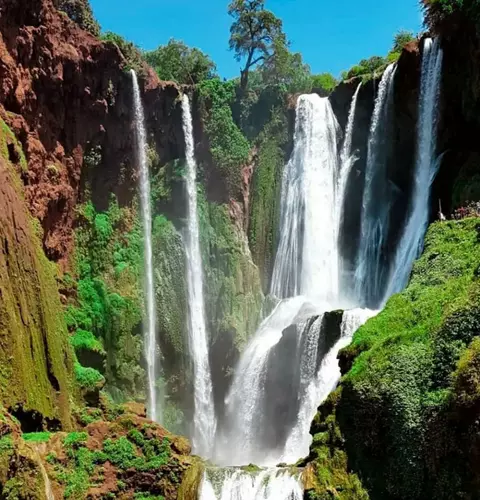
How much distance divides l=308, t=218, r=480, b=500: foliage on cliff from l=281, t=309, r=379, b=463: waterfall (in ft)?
14.5

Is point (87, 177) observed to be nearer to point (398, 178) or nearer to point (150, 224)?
point (150, 224)

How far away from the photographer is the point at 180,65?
31812 mm

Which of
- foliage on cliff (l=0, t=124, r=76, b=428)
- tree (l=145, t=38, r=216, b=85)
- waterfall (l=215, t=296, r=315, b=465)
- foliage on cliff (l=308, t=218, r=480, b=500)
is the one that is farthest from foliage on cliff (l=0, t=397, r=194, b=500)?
tree (l=145, t=38, r=216, b=85)

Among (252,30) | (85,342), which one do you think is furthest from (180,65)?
(85,342)

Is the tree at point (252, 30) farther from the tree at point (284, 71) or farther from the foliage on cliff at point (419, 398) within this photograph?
the foliage on cliff at point (419, 398)

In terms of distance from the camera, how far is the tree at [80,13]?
80.7 ft

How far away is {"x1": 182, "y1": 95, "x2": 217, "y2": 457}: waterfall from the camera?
23.0 meters

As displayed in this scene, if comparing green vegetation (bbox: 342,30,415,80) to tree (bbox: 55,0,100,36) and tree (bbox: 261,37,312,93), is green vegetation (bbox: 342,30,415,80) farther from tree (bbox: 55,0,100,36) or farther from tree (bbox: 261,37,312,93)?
tree (bbox: 55,0,100,36)

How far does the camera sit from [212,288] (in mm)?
25875

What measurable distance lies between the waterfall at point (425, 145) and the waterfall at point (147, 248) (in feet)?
32.1

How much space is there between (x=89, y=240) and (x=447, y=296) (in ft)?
46.6

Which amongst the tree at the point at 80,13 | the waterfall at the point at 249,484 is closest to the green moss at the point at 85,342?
the waterfall at the point at 249,484

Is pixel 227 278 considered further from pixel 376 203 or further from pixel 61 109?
pixel 61 109

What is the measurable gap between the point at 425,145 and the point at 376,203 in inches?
140
